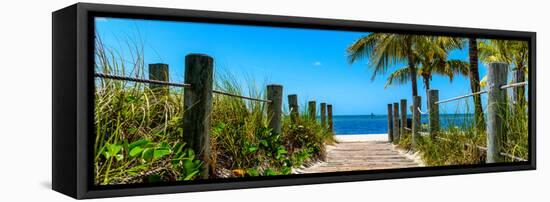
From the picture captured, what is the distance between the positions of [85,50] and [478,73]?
356 centimetres

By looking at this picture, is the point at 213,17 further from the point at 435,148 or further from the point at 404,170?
the point at 435,148

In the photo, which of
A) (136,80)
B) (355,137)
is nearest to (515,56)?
(355,137)

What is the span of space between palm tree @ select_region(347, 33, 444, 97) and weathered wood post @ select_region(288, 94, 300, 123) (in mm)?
A: 575

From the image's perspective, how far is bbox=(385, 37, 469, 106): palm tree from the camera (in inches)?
245

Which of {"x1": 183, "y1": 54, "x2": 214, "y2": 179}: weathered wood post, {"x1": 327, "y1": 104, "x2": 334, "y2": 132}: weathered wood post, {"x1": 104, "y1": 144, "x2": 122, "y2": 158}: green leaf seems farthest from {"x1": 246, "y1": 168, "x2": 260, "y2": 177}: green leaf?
{"x1": 104, "y1": 144, "x2": 122, "y2": 158}: green leaf

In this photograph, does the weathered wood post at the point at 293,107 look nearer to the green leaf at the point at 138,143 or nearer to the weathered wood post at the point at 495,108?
the green leaf at the point at 138,143

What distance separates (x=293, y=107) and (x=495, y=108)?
6.70 feet

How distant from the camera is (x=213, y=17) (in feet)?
17.3

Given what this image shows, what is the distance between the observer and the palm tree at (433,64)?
622 cm

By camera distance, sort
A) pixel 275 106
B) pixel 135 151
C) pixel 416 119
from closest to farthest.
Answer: pixel 135 151 < pixel 275 106 < pixel 416 119

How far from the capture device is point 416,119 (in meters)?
6.58

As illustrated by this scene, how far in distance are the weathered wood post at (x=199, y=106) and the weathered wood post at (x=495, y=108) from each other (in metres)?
2.75

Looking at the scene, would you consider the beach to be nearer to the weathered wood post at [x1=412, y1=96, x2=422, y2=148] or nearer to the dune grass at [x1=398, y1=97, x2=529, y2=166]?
the weathered wood post at [x1=412, y1=96, x2=422, y2=148]

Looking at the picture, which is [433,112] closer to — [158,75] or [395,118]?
[395,118]
